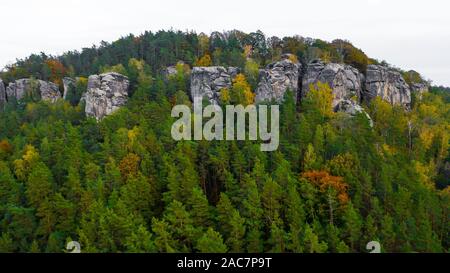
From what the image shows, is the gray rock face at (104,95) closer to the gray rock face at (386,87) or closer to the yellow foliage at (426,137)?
the gray rock face at (386,87)


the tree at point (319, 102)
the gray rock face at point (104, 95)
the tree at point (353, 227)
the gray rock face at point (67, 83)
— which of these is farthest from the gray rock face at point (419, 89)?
the gray rock face at point (67, 83)

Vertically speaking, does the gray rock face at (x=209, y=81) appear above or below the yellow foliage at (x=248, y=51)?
below

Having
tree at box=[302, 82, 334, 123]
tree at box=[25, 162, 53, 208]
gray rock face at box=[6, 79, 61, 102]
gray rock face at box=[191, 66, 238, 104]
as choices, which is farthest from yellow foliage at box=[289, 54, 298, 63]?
gray rock face at box=[6, 79, 61, 102]

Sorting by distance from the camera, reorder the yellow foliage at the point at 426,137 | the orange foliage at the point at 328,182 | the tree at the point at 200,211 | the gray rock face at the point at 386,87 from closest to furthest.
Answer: the tree at the point at 200,211, the orange foliage at the point at 328,182, the yellow foliage at the point at 426,137, the gray rock face at the point at 386,87

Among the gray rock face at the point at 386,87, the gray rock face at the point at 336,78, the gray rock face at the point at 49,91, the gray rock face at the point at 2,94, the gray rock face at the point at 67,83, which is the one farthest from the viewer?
the gray rock face at the point at 2,94

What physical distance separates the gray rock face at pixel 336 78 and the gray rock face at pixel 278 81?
2190 millimetres

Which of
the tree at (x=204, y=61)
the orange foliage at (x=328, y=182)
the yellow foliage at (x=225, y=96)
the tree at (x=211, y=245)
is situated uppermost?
the tree at (x=204, y=61)

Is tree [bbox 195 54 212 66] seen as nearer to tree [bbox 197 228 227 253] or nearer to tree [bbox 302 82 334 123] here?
tree [bbox 302 82 334 123]

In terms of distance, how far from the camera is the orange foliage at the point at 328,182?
1521 inches

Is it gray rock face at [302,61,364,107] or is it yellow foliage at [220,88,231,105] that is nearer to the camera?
yellow foliage at [220,88,231,105]

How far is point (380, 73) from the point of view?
7044 cm

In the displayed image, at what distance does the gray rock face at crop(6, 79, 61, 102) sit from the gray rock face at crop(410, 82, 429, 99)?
6623 cm

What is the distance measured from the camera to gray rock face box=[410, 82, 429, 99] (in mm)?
75250
